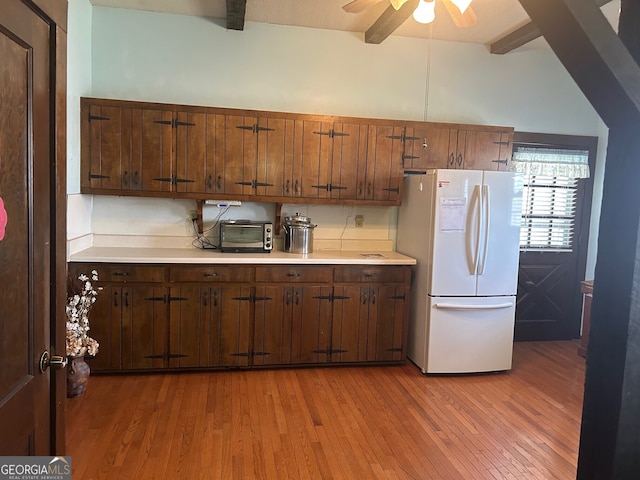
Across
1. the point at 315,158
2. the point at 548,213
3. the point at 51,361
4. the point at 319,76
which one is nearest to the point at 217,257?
the point at 315,158

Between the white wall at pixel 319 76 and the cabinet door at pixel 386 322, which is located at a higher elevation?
the white wall at pixel 319 76

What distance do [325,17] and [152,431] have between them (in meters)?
Result: 3.34

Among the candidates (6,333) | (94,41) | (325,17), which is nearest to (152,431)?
(6,333)

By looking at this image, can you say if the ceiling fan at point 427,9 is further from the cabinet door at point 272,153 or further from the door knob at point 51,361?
the door knob at point 51,361

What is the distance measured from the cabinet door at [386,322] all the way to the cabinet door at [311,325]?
0.37m

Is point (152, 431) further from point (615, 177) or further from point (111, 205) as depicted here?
point (615, 177)

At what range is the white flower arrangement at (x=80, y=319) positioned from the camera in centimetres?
296

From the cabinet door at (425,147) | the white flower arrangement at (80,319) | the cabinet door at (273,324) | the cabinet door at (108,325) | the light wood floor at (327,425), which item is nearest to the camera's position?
the light wood floor at (327,425)

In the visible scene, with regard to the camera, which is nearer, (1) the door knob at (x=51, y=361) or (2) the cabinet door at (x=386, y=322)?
(1) the door knob at (x=51, y=361)

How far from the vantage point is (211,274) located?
3.56 meters

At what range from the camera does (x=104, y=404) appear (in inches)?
119

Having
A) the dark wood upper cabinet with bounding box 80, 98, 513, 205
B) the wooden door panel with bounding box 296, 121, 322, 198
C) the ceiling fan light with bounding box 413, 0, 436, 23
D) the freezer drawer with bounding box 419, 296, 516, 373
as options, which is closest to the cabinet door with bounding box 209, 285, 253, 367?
the dark wood upper cabinet with bounding box 80, 98, 513, 205

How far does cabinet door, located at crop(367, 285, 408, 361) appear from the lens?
384 cm

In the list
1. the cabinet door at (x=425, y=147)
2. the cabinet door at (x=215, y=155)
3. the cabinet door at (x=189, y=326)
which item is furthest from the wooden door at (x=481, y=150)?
the cabinet door at (x=189, y=326)
